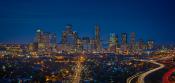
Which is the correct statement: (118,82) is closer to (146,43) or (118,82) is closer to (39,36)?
(146,43)

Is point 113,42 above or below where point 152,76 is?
above

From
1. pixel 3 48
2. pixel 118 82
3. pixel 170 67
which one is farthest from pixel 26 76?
pixel 3 48

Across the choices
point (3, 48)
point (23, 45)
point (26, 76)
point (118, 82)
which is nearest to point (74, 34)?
point (23, 45)

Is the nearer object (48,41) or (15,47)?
(15,47)

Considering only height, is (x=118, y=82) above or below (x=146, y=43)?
below

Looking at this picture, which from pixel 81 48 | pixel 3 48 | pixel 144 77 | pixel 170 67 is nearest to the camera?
pixel 144 77

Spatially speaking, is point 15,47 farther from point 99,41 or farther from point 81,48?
point 99,41

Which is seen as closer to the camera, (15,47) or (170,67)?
(170,67)

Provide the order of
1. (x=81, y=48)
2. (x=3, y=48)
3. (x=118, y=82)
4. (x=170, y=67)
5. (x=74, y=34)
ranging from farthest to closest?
(x=74, y=34), (x=81, y=48), (x=3, y=48), (x=118, y=82), (x=170, y=67)

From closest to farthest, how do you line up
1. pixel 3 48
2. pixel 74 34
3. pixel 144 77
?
pixel 144 77
pixel 3 48
pixel 74 34

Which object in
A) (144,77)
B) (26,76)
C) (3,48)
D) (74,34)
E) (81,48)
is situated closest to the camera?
(144,77)
